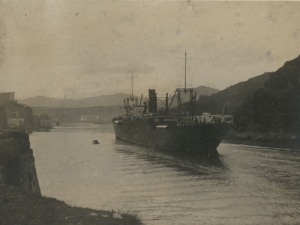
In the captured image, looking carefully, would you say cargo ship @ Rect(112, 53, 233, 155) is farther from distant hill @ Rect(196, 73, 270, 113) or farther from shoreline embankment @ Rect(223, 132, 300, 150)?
distant hill @ Rect(196, 73, 270, 113)

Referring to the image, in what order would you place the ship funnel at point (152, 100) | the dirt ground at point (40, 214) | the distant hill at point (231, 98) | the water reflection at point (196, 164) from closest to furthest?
the dirt ground at point (40, 214), the water reflection at point (196, 164), the ship funnel at point (152, 100), the distant hill at point (231, 98)

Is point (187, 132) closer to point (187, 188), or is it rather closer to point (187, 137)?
point (187, 137)

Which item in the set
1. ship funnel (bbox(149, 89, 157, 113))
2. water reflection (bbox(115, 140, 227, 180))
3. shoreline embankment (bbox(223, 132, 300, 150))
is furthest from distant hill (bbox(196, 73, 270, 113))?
water reflection (bbox(115, 140, 227, 180))

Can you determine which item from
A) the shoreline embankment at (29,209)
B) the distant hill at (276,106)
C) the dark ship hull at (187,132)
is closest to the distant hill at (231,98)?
the distant hill at (276,106)

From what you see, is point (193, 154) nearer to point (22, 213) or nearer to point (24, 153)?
point (24, 153)

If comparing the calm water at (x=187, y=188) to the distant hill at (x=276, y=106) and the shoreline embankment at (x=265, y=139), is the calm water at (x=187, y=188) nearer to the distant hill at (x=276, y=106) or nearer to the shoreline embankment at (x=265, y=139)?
the shoreline embankment at (x=265, y=139)

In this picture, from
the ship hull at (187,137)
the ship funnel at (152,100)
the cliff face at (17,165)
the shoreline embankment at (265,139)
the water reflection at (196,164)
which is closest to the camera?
the cliff face at (17,165)

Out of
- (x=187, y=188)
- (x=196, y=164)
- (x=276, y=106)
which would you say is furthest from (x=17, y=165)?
(x=276, y=106)
